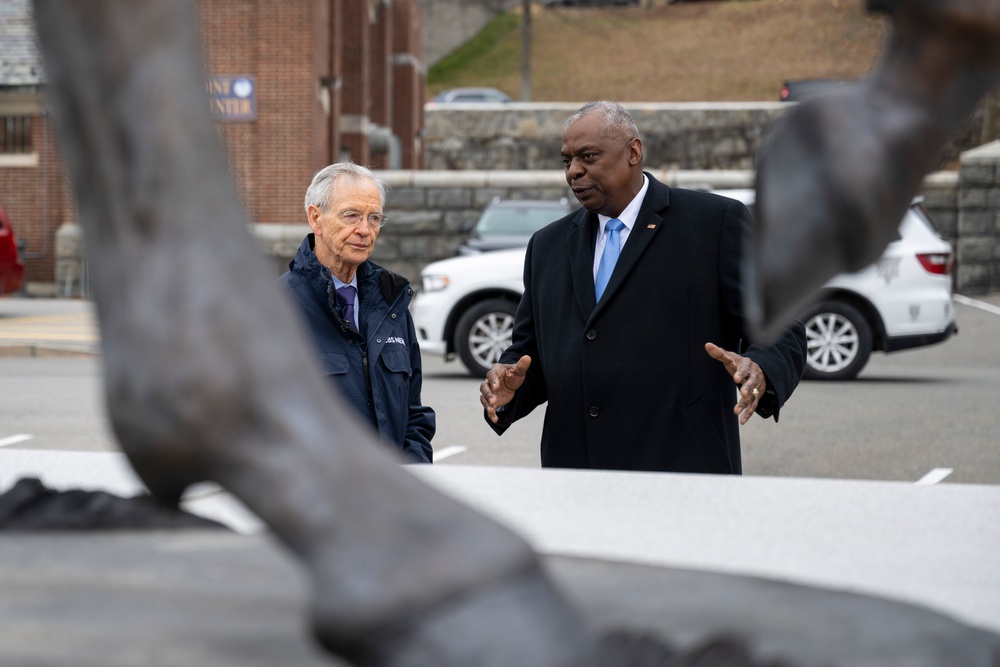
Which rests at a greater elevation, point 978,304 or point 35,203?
point 35,203

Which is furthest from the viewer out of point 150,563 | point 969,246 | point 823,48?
point 823,48

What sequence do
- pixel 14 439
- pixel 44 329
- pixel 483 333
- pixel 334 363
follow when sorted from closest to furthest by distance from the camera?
pixel 334 363 → pixel 14 439 → pixel 483 333 → pixel 44 329

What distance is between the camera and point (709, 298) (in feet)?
11.2

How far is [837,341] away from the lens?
420 inches

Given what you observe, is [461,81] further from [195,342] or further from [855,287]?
[195,342]

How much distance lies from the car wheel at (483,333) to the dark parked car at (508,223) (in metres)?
5.11

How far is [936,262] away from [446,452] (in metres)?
5.28

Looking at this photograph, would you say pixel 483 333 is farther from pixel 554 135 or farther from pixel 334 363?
pixel 554 135

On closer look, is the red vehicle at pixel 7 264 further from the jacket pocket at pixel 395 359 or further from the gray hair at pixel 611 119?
the gray hair at pixel 611 119

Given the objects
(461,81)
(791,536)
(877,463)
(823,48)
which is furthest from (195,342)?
(461,81)

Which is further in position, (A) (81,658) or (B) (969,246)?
(B) (969,246)

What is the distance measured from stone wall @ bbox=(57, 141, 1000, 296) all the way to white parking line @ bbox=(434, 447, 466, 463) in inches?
455

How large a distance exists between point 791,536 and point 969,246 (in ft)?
59.5

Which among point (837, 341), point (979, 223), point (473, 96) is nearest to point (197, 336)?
point (837, 341)
